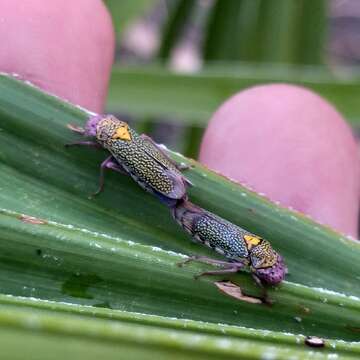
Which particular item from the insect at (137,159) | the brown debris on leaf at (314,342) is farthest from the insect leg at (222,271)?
the brown debris on leaf at (314,342)

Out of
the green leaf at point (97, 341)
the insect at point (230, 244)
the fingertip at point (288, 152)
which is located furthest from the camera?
the fingertip at point (288, 152)

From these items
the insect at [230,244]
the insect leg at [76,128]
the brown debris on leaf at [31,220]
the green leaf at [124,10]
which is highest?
the green leaf at [124,10]

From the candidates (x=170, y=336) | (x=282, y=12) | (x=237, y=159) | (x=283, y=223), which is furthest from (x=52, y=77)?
(x=282, y=12)

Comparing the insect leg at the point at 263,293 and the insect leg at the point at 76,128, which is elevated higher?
the insect leg at the point at 76,128

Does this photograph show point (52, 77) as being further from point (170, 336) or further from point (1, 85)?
→ point (170, 336)

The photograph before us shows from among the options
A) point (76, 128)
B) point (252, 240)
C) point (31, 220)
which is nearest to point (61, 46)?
point (76, 128)

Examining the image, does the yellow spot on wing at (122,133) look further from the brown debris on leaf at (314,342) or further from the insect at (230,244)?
the brown debris on leaf at (314,342)

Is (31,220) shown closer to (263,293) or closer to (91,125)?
(91,125)
